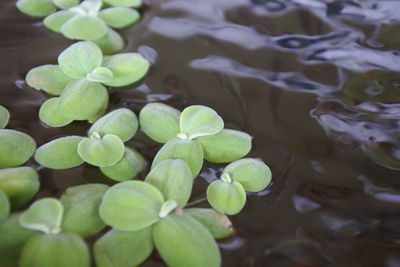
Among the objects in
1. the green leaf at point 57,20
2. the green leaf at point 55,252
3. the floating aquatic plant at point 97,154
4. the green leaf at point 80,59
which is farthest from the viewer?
the green leaf at point 57,20

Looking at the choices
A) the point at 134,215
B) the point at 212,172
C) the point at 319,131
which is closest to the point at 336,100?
the point at 319,131

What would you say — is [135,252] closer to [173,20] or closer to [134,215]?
[134,215]

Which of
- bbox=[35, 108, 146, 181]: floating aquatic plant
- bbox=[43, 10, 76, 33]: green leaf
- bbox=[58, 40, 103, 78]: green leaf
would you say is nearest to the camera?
bbox=[35, 108, 146, 181]: floating aquatic plant

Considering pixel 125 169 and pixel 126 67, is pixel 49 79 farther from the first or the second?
pixel 125 169

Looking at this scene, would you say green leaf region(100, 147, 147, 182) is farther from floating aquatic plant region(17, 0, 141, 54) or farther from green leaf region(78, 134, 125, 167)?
floating aquatic plant region(17, 0, 141, 54)

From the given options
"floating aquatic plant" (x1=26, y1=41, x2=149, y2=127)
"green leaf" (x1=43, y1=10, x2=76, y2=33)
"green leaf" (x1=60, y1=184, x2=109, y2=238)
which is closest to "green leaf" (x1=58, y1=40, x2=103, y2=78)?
"floating aquatic plant" (x1=26, y1=41, x2=149, y2=127)

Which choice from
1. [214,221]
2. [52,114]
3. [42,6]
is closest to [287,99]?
[214,221]

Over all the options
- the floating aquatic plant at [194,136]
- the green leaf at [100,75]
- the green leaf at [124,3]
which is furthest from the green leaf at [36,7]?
the floating aquatic plant at [194,136]

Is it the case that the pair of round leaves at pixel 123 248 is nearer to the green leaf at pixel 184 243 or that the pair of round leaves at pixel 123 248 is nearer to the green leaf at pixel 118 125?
the green leaf at pixel 184 243
